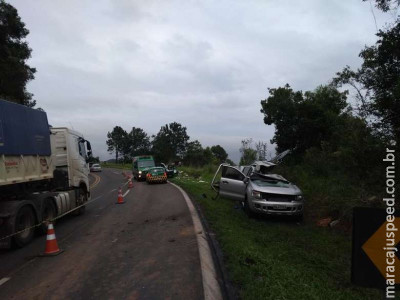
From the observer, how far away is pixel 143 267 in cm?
636

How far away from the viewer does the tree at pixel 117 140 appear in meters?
124

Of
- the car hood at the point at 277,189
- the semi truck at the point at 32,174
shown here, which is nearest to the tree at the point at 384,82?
the car hood at the point at 277,189

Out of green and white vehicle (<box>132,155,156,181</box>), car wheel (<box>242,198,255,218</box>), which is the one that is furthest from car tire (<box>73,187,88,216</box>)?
green and white vehicle (<box>132,155,156,181</box>)

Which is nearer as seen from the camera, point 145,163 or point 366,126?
point 366,126

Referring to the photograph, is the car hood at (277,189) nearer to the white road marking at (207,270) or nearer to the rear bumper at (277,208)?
the rear bumper at (277,208)

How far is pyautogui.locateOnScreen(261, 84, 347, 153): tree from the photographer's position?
85.2 ft

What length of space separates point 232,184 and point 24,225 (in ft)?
22.9

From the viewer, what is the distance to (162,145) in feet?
326

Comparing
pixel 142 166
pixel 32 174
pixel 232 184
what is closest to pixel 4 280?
pixel 32 174

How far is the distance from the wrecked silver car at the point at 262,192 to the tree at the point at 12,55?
56.5 ft

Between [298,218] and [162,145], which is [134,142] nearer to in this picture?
[162,145]

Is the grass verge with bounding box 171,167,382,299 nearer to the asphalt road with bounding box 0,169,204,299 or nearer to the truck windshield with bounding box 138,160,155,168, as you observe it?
the asphalt road with bounding box 0,169,204,299

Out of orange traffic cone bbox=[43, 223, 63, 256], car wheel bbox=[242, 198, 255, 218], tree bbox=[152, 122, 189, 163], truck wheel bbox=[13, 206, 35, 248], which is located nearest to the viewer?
orange traffic cone bbox=[43, 223, 63, 256]

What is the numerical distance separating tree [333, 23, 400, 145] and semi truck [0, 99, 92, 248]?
10321mm
